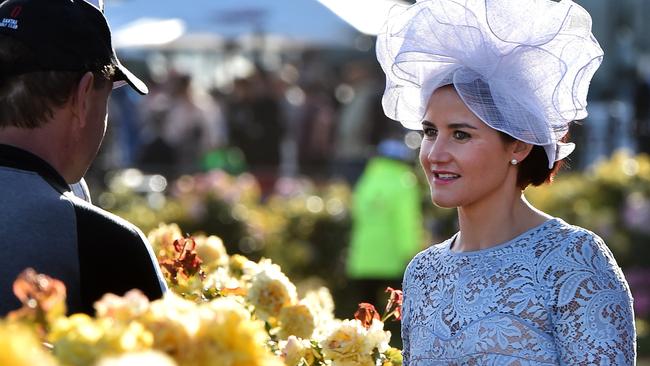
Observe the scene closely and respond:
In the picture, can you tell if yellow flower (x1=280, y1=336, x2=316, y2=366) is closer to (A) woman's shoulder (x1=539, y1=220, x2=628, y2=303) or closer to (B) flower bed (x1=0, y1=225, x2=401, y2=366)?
(A) woman's shoulder (x1=539, y1=220, x2=628, y2=303)

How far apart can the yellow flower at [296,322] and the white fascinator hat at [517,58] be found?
0.77m

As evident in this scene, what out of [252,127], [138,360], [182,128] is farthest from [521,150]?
[252,127]

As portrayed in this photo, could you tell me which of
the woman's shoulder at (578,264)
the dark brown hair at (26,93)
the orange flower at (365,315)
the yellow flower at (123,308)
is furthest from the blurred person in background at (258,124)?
the yellow flower at (123,308)

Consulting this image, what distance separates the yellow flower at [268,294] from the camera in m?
3.57

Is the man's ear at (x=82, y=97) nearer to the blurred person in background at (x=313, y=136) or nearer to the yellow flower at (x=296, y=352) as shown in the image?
the yellow flower at (x=296, y=352)

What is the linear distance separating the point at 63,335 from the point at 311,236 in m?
8.86

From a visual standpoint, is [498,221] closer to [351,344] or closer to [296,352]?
[351,344]

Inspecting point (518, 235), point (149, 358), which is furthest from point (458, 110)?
point (149, 358)

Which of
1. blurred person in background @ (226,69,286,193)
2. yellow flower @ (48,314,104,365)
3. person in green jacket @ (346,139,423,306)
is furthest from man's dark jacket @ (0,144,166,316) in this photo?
blurred person in background @ (226,69,286,193)

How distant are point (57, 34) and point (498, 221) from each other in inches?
46.7

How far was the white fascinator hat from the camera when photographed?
3203 mm

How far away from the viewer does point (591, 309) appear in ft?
9.70

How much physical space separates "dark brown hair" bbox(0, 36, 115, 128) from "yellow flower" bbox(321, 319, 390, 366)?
0.99m

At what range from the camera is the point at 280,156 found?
14.7 meters
